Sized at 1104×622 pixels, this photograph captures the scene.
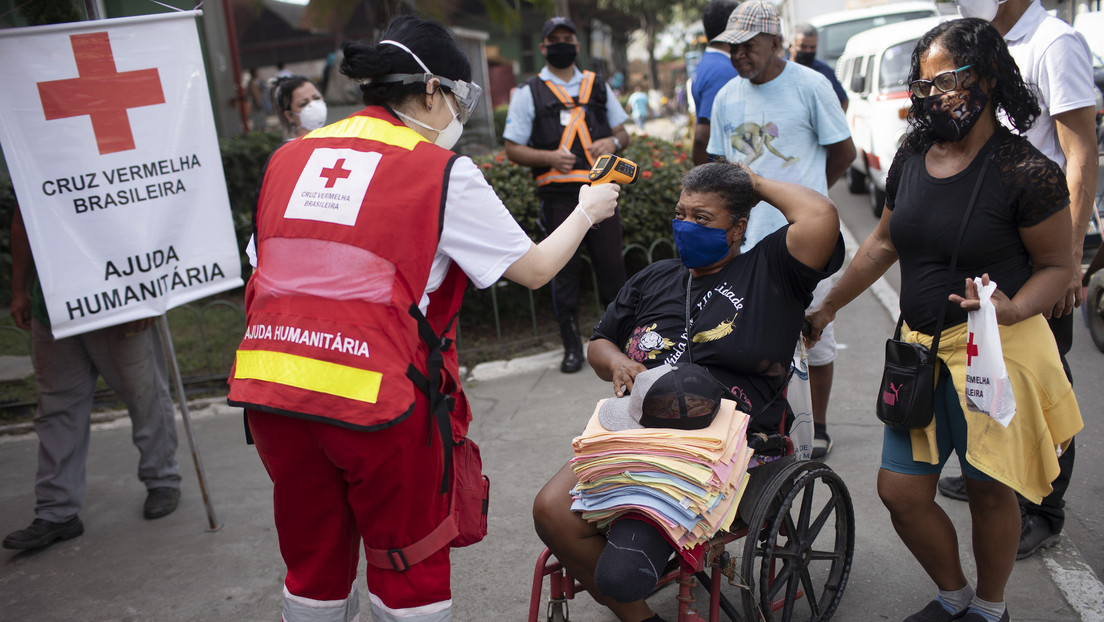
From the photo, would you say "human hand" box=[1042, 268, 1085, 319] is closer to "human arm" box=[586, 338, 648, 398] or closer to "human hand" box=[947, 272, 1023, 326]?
"human hand" box=[947, 272, 1023, 326]

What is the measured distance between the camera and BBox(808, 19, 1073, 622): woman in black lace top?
90.8 inches

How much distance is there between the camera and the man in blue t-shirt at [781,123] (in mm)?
3771

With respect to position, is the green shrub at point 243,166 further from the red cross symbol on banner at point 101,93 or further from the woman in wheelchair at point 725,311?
the woman in wheelchair at point 725,311

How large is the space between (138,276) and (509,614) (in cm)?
203

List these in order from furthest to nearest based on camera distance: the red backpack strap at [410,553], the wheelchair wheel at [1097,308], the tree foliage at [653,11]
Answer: the tree foliage at [653,11] → the wheelchair wheel at [1097,308] → the red backpack strap at [410,553]

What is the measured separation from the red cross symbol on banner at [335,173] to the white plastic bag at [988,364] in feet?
5.29

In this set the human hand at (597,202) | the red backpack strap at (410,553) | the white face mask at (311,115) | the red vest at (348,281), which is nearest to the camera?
the red vest at (348,281)

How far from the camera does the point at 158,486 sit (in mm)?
4023

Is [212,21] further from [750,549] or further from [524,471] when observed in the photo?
[750,549]

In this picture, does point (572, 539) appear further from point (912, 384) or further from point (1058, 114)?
point (1058, 114)

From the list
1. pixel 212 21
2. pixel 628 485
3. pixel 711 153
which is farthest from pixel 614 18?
pixel 628 485

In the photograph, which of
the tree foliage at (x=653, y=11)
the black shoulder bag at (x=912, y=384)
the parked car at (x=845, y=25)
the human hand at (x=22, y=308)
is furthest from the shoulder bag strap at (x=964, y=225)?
the tree foliage at (x=653, y=11)

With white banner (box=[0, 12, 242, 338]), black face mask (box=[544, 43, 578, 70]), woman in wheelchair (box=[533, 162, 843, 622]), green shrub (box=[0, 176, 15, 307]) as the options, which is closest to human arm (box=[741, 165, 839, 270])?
woman in wheelchair (box=[533, 162, 843, 622])

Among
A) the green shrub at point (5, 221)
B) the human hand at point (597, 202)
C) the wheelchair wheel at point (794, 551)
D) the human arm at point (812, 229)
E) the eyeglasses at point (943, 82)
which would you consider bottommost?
the green shrub at point (5, 221)
